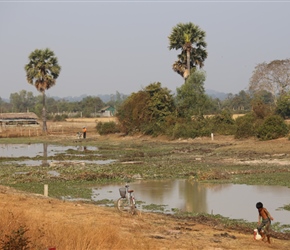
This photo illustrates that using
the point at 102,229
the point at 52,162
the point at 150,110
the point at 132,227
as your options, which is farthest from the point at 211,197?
the point at 150,110

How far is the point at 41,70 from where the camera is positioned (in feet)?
236

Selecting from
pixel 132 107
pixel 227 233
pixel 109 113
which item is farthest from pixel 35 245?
pixel 109 113

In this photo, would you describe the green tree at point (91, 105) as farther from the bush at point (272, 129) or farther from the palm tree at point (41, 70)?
the bush at point (272, 129)

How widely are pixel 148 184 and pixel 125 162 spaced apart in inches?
395

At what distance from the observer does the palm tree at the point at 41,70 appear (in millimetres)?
71500

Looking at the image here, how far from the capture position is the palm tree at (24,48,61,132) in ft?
235

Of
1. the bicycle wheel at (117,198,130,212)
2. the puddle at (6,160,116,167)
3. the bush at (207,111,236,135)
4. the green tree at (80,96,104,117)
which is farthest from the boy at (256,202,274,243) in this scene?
the green tree at (80,96,104,117)

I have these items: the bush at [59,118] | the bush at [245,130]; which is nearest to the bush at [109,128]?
the bush at [245,130]

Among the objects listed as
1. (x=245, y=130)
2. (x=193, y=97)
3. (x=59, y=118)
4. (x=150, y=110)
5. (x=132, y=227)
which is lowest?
(x=132, y=227)

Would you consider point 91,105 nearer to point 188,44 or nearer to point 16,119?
point 16,119

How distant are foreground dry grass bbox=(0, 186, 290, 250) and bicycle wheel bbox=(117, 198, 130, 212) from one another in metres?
0.23

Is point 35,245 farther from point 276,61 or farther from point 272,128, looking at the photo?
point 276,61

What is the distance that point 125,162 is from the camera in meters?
36.0

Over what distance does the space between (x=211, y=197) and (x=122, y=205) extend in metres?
6.01
